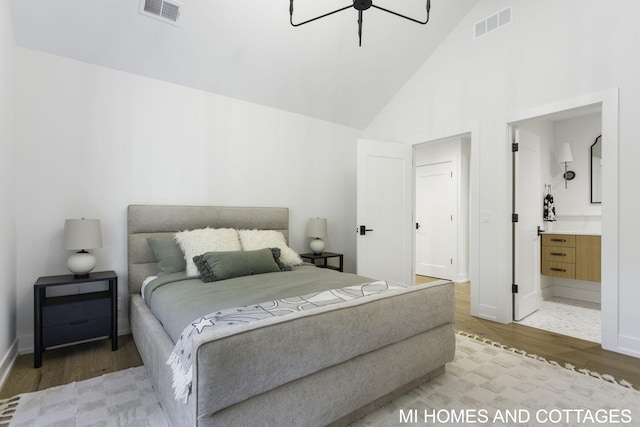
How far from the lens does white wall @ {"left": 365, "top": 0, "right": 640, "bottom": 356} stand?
2.50 m

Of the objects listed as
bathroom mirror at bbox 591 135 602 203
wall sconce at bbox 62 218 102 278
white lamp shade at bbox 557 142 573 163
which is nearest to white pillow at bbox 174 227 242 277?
wall sconce at bbox 62 218 102 278

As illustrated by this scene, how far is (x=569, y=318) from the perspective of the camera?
11.3 feet

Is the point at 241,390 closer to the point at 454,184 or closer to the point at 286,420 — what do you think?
the point at 286,420

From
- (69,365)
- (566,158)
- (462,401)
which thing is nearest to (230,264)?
(69,365)

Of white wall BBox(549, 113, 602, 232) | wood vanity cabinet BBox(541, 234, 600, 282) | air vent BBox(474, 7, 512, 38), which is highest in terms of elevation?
air vent BBox(474, 7, 512, 38)

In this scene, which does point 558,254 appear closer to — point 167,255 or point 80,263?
point 167,255

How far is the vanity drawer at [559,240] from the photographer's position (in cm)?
407

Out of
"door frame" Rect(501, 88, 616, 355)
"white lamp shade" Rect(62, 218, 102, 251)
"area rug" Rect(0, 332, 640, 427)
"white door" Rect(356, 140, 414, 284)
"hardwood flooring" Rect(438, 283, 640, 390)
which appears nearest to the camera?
"area rug" Rect(0, 332, 640, 427)

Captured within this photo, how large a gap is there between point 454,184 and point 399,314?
4.23 metres

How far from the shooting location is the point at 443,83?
3.76m

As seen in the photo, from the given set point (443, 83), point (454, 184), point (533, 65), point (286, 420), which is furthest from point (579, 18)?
point (286, 420)

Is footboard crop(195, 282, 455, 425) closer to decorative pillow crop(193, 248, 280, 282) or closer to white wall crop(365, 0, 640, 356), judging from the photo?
decorative pillow crop(193, 248, 280, 282)

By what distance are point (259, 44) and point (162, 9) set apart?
89 cm

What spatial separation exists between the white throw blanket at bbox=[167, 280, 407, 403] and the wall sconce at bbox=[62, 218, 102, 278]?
58.5 inches
